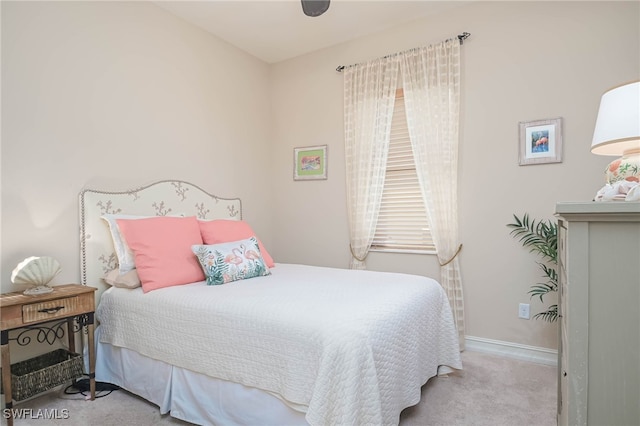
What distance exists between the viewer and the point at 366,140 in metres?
3.43

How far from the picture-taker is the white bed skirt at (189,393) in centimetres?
166

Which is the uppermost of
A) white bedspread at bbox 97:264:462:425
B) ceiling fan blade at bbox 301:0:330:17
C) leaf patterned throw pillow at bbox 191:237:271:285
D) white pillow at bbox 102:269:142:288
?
ceiling fan blade at bbox 301:0:330:17

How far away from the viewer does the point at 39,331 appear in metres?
2.21

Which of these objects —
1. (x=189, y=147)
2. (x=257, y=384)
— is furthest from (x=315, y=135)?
(x=257, y=384)

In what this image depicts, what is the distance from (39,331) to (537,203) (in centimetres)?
348

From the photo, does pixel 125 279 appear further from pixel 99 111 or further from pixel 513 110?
pixel 513 110

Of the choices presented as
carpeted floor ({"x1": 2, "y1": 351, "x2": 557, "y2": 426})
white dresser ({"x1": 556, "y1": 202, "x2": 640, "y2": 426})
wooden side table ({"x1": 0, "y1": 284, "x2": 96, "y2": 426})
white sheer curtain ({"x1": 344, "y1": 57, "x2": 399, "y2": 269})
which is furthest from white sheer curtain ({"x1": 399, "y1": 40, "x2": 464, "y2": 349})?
wooden side table ({"x1": 0, "y1": 284, "x2": 96, "y2": 426})

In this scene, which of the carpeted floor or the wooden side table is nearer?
the wooden side table

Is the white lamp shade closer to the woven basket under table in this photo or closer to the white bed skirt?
the white bed skirt

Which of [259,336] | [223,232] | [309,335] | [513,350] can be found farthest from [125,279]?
[513,350]

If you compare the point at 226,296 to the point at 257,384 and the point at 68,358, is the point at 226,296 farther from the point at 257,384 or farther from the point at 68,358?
the point at 68,358

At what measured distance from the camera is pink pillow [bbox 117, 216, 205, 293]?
7.50 ft

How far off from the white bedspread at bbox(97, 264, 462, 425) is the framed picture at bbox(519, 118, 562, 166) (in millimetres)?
1287

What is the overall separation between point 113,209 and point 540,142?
124 inches
